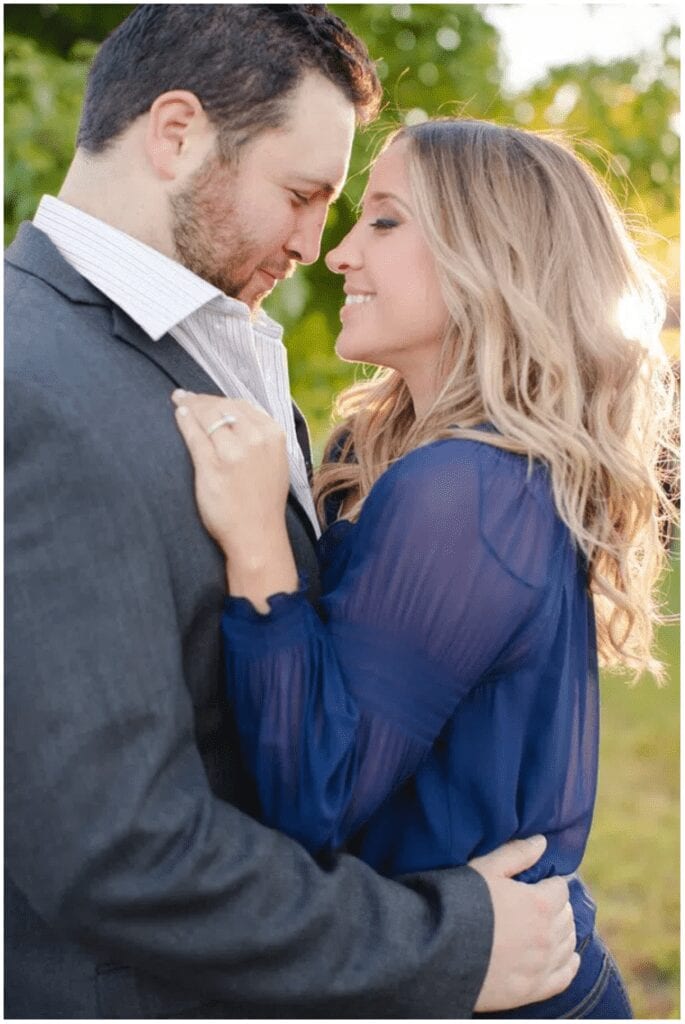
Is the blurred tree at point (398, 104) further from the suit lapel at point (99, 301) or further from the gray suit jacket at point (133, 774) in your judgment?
the gray suit jacket at point (133, 774)

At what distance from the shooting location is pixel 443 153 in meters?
2.48

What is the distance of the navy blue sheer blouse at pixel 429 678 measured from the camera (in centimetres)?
194

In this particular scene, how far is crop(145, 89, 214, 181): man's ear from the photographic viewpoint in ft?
7.18

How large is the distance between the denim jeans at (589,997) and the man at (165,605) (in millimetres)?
77


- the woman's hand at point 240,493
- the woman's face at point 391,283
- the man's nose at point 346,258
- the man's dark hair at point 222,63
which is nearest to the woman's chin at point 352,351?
the woman's face at point 391,283

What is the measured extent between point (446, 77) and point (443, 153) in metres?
2.46

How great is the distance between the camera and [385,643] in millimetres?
2012

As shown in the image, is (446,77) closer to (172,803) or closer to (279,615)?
(279,615)

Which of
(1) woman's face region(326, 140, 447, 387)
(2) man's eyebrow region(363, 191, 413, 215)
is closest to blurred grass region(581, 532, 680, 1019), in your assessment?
(1) woman's face region(326, 140, 447, 387)

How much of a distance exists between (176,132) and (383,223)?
504 mm

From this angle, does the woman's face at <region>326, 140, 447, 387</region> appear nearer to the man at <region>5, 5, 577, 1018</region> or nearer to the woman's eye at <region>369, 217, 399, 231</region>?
the woman's eye at <region>369, 217, 399, 231</region>

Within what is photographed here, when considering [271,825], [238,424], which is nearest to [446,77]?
[238,424]

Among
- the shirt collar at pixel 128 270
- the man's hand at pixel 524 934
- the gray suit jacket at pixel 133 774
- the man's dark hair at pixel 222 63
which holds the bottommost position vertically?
the man's hand at pixel 524 934

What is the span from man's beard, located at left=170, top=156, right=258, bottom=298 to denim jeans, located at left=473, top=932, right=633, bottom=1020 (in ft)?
4.50
